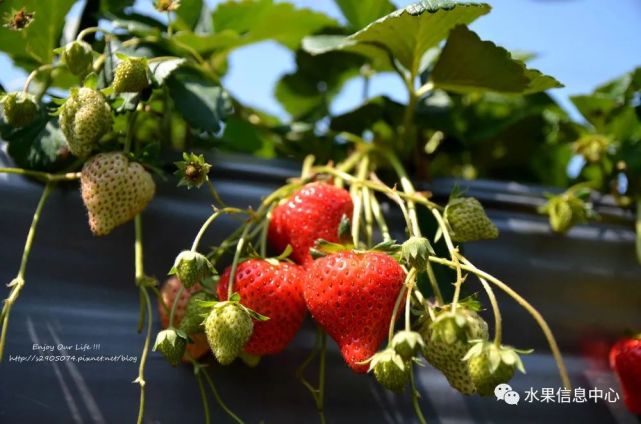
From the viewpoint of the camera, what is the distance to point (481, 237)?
0.67 meters

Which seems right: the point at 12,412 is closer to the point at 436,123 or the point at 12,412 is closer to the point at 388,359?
the point at 388,359

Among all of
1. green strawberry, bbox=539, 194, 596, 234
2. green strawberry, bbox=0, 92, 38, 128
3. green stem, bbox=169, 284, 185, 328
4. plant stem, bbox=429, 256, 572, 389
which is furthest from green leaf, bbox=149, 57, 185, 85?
green strawberry, bbox=539, 194, 596, 234

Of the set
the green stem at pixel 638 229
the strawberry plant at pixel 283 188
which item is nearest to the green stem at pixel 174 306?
the strawberry plant at pixel 283 188

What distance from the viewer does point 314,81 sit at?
1146mm

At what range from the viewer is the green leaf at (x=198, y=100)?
2.48ft

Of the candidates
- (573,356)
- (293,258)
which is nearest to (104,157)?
(293,258)

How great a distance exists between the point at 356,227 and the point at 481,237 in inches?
4.9

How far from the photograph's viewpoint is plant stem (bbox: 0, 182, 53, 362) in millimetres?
604

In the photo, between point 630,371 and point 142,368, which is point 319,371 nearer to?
point 142,368

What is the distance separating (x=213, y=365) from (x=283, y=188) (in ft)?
0.65

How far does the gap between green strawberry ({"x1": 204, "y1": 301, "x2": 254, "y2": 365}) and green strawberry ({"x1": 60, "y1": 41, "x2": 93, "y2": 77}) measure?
29cm

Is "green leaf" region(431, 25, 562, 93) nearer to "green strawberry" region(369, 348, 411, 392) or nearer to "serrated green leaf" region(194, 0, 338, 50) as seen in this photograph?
"serrated green leaf" region(194, 0, 338, 50)

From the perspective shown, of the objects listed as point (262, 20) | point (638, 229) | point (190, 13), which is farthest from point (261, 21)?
point (638, 229)

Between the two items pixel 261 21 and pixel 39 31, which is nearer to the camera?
pixel 39 31
